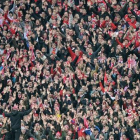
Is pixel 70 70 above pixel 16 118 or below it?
above

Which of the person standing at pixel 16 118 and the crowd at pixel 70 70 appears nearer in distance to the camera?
the crowd at pixel 70 70

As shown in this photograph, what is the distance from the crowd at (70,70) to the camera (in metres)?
12.2

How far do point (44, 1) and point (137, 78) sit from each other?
2.41 meters

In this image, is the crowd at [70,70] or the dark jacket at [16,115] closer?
the crowd at [70,70]

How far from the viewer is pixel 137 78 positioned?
1255cm

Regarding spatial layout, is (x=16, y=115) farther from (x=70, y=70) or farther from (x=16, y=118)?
(x=70, y=70)

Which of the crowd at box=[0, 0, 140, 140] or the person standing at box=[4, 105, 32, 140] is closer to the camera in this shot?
the crowd at box=[0, 0, 140, 140]

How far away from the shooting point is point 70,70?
1274 cm

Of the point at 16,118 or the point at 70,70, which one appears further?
the point at 70,70

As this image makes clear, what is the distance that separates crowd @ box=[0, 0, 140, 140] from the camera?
12.2m

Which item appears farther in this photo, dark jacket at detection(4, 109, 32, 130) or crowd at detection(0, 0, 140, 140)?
dark jacket at detection(4, 109, 32, 130)

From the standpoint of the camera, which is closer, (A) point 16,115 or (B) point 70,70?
(A) point 16,115

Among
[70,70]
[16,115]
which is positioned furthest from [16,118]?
[70,70]

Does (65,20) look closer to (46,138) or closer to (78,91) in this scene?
(78,91)
